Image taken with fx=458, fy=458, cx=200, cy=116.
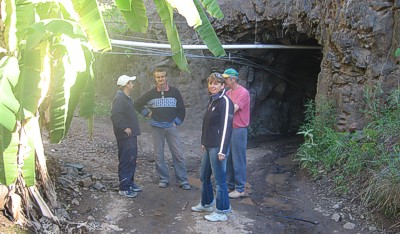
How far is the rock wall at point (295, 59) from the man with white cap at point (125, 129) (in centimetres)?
356

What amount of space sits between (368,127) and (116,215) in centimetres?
383

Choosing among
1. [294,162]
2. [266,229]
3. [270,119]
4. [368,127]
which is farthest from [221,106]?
[270,119]

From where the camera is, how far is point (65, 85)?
343 cm

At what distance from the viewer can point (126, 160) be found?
236 inches

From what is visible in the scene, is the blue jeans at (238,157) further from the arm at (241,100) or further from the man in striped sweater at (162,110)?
the man in striped sweater at (162,110)

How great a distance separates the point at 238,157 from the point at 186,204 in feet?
3.05

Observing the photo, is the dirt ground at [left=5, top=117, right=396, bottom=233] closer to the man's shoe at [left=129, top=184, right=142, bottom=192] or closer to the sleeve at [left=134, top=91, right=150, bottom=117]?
the man's shoe at [left=129, top=184, right=142, bottom=192]

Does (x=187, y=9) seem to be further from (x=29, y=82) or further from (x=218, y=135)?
(x=218, y=135)

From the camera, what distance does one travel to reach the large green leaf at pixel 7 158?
11.8 ft

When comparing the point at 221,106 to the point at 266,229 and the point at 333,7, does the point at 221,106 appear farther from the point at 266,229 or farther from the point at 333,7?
the point at 333,7

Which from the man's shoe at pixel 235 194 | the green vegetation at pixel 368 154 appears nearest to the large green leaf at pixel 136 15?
the man's shoe at pixel 235 194

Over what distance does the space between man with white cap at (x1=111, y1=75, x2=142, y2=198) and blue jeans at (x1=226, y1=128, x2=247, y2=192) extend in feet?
4.24

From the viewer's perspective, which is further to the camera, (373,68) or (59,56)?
(373,68)

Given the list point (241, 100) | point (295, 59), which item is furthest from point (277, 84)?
point (241, 100)
